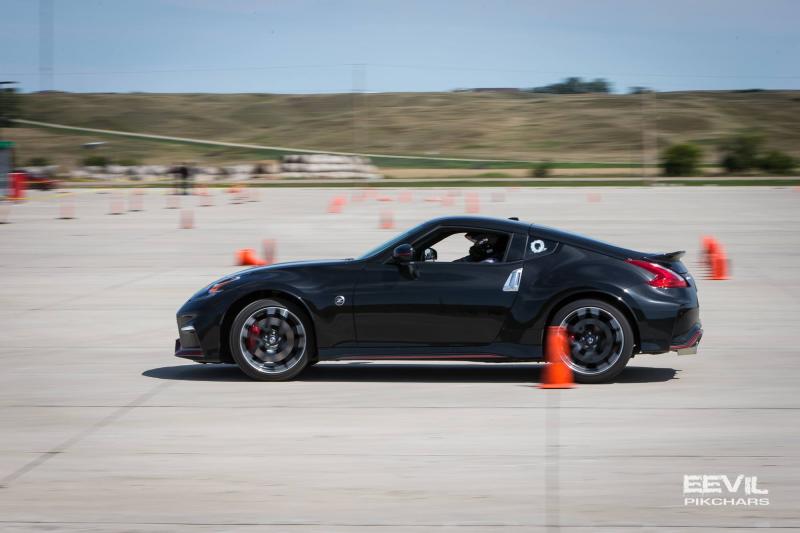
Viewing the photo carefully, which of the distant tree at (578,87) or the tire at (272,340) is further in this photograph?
the distant tree at (578,87)

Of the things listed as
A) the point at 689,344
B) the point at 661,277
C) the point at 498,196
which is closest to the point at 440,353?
the point at 661,277

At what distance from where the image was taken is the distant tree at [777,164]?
6444 centimetres

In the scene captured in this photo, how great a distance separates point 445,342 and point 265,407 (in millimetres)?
1551

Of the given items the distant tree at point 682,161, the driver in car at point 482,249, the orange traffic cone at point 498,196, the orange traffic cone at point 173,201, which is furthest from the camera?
the distant tree at point 682,161

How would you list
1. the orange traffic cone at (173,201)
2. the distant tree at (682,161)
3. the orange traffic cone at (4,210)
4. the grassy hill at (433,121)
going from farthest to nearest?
1. the grassy hill at (433,121)
2. the distant tree at (682,161)
3. the orange traffic cone at (173,201)
4. the orange traffic cone at (4,210)

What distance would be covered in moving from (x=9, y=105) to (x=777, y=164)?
63.0 metres

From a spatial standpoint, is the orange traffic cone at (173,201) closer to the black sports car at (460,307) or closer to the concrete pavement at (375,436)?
the concrete pavement at (375,436)

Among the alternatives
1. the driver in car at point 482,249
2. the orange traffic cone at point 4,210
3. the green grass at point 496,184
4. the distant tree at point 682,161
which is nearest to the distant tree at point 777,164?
the distant tree at point 682,161

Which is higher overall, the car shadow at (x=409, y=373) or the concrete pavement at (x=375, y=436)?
the car shadow at (x=409, y=373)

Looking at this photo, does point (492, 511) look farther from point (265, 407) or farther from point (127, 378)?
point (127, 378)

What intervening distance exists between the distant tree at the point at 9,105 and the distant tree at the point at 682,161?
4776 cm

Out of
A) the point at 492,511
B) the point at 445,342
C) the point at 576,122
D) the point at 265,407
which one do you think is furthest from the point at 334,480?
the point at 576,122

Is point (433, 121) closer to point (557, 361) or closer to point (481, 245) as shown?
point (481, 245)

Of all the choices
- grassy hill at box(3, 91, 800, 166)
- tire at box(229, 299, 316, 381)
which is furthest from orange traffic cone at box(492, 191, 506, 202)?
grassy hill at box(3, 91, 800, 166)
